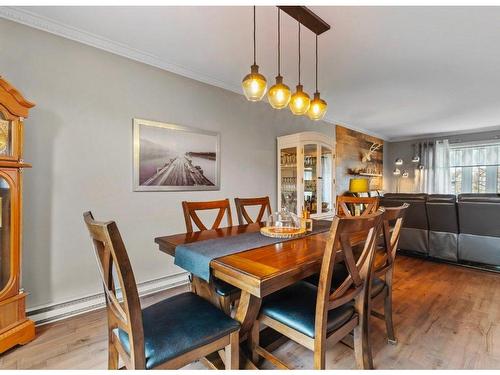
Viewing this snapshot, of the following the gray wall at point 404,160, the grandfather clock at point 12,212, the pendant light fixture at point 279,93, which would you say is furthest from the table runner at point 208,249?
the gray wall at point 404,160

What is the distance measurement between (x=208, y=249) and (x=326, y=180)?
3052mm

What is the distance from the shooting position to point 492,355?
5.16ft

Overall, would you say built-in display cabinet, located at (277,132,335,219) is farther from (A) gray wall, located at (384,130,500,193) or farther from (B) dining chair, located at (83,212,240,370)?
(A) gray wall, located at (384,130,500,193)

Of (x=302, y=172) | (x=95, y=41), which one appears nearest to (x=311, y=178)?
(x=302, y=172)

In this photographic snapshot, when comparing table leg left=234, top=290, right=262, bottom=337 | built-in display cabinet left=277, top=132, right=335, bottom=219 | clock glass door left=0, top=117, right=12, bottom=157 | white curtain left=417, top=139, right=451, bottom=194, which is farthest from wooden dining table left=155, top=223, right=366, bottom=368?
white curtain left=417, top=139, right=451, bottom=194

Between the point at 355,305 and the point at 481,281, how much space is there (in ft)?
8.05

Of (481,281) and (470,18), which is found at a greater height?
(470,18)

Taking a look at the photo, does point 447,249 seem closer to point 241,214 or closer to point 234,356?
point 241,214

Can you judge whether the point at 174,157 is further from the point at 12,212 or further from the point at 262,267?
the point at 262,267

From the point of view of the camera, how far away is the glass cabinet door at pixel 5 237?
1646mm

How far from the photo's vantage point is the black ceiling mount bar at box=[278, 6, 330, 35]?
1.70 metres

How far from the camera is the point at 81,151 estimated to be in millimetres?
2104

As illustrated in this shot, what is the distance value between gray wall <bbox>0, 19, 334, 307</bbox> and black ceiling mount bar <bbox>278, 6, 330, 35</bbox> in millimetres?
1384

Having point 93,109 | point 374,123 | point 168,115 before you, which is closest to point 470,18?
point 168,115
